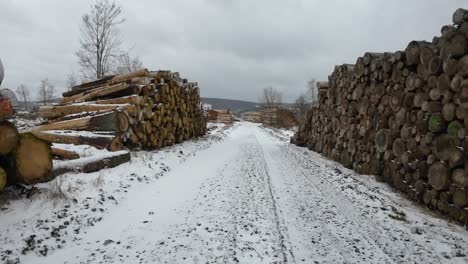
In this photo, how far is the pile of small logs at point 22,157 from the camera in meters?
4.22

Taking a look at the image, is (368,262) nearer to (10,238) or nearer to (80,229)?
(80,229)

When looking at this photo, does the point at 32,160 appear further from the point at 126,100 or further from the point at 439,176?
the point at 126,100

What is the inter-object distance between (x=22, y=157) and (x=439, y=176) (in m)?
6.03

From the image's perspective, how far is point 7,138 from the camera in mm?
4215

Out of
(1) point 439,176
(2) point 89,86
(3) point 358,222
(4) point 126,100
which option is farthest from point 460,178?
(2) point 89,86

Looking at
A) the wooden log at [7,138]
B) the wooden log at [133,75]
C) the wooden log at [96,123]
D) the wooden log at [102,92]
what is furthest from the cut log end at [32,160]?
the wooden log at [133,75]

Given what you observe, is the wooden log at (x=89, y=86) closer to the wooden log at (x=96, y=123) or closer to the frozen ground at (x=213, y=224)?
the wooden log at (x=96, y=123)

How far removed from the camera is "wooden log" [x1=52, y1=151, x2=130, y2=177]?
5719 millimetres

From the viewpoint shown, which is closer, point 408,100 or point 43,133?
point 408,100

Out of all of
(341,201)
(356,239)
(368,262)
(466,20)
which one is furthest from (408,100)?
(368,262)

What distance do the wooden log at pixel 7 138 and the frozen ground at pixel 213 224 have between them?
2.23 feet

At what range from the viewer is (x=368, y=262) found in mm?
3785

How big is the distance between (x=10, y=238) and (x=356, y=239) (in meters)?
4.06

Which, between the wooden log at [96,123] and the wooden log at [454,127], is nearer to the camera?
the wooden log at [454,127]
